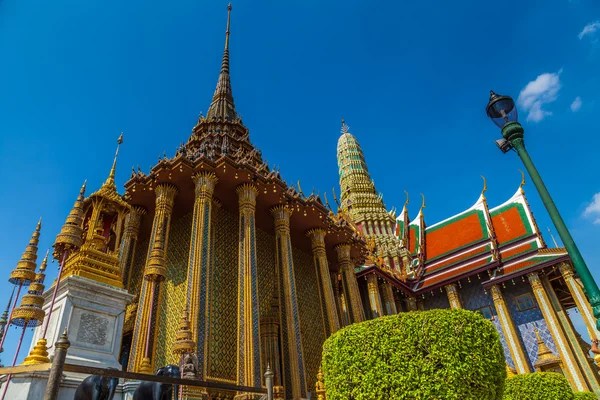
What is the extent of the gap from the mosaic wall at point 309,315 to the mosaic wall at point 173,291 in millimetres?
4476

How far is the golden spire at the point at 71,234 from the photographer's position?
14.3 feet

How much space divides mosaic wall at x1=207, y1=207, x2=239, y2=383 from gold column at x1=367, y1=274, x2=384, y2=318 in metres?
8.27

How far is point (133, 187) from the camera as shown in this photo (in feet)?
40.6

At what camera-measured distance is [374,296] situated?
18500mm

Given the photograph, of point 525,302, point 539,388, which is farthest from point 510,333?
point 539,388

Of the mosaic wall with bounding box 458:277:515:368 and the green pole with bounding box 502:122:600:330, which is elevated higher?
the mosaic wall with bounding box 458:277:515:368

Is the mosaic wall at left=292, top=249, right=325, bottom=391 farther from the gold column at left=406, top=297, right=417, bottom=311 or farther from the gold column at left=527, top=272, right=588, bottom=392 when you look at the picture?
the gold column at left=527, top=272, right=588, bottom=392

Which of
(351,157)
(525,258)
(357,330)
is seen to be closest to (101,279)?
(357,330)

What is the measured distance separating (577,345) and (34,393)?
64.5ft

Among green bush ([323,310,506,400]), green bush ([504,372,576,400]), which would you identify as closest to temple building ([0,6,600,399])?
green bush ([323,310,506,400])

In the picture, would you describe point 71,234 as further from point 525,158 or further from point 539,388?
point 539,388

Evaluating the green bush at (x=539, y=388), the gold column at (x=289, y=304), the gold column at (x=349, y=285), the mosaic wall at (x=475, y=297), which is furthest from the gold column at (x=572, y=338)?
the gold column at (x=289, y=304)

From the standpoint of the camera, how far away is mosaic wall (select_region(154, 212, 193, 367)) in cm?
1045

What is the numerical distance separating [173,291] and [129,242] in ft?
7.13
